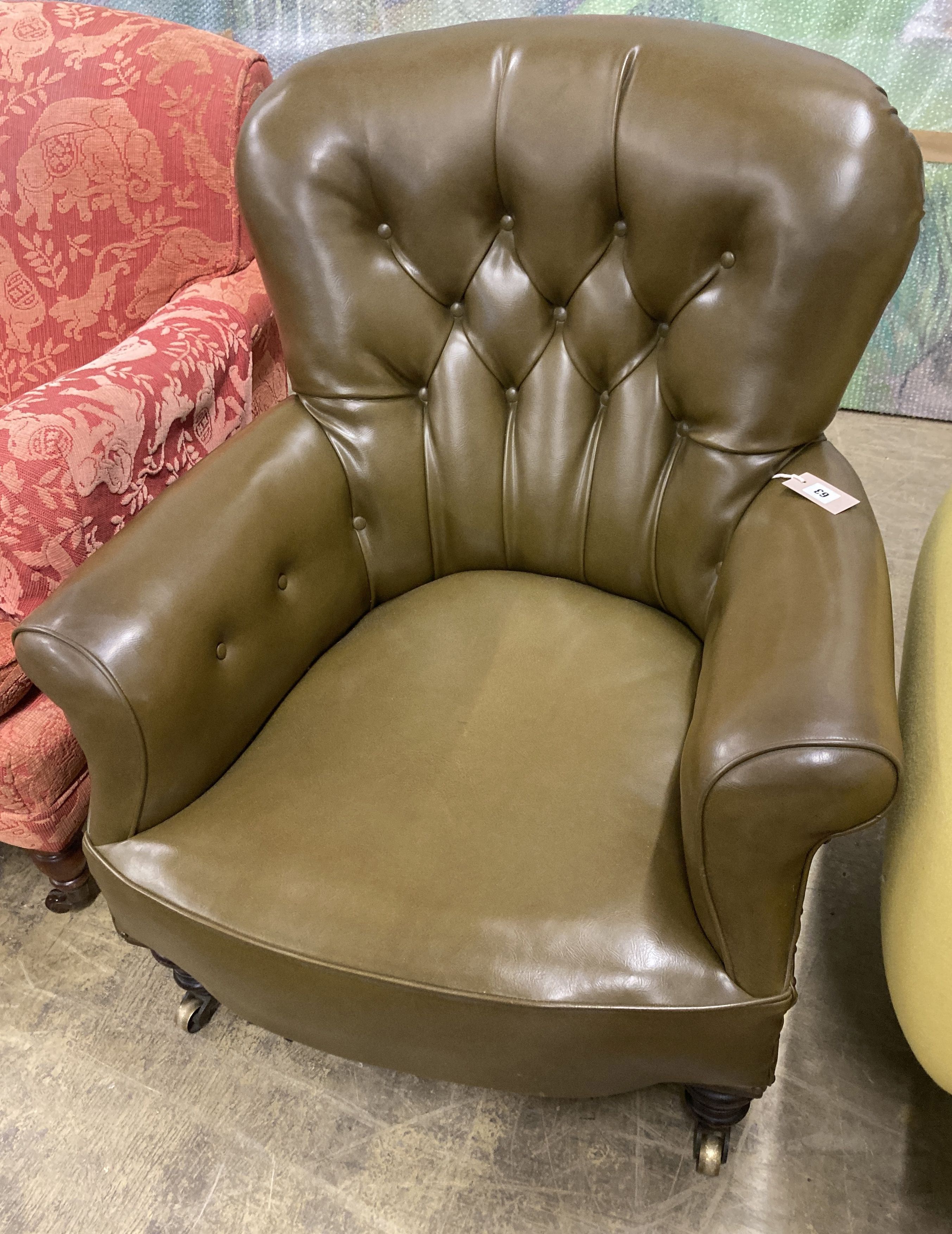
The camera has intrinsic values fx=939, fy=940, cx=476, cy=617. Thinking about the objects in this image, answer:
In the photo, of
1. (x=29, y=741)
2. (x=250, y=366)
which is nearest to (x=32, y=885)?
(x=29, y=741)

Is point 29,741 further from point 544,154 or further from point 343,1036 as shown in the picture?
point 544,154

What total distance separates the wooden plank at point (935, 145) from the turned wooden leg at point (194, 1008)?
2.07 m

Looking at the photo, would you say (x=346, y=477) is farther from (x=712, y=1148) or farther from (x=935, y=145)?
(x=935, y=145)

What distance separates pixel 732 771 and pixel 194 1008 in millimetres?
808

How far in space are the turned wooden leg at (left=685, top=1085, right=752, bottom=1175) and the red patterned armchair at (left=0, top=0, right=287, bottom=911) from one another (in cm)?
87

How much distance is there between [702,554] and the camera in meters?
1.09

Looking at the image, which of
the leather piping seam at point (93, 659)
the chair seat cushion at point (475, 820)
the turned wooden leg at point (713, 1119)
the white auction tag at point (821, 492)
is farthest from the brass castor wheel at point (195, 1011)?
the white auction tag at point (821, 492)

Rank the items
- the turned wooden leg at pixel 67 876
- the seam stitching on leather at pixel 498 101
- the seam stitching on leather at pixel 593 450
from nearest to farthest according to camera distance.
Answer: the seam stitching on leather at pixel 498 101
the seam stitching on leather at pixel 593 450
the turned wooden leg at pixel 67 876

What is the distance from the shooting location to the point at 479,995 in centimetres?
81

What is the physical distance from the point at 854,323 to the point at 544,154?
39cm

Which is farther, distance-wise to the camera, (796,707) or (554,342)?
(554,342)

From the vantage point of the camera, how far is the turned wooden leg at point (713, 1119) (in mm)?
966

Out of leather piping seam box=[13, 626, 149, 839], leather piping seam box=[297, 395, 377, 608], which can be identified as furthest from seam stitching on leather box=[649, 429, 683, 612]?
leather piping seam box=[13, 626, 149, 839]

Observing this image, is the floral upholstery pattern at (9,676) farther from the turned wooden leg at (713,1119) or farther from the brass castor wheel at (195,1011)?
the turned wooden leg at (713,1119)
